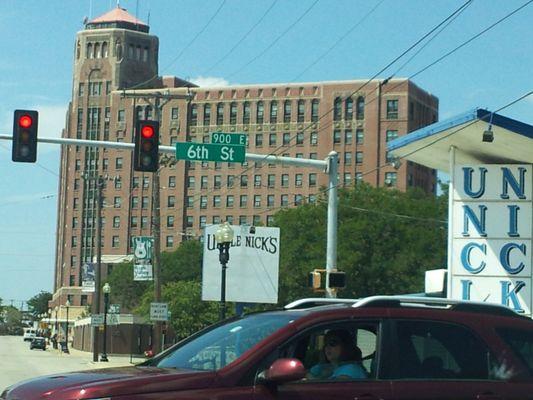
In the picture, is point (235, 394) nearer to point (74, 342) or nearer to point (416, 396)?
point (416, 396)

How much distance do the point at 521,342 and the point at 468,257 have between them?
1450 cm

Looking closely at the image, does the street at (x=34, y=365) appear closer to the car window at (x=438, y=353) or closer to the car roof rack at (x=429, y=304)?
the car roof rack at (x=429, y=304)

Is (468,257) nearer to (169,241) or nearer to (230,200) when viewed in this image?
(230,200)

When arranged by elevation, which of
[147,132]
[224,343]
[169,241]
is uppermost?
[169,241]

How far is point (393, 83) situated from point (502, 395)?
436ft

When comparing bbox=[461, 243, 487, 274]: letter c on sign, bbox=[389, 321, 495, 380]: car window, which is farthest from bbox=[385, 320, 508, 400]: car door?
bbox=[461, 243, 487, 274]: letter c on sign

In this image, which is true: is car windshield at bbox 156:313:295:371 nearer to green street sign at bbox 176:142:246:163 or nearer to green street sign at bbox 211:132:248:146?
green street sign at bbox 176:142:246:163

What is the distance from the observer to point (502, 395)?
7.54 meters

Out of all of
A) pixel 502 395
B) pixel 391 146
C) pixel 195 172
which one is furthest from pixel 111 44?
pixel 502 395

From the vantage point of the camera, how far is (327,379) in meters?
7.25

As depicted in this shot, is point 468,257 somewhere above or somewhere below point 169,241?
below

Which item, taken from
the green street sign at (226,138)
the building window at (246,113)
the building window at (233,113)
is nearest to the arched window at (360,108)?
the building window at (246,113)

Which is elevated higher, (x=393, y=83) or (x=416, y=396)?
(x=393, y=83)

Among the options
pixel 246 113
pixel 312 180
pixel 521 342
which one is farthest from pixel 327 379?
pixel 246 113
